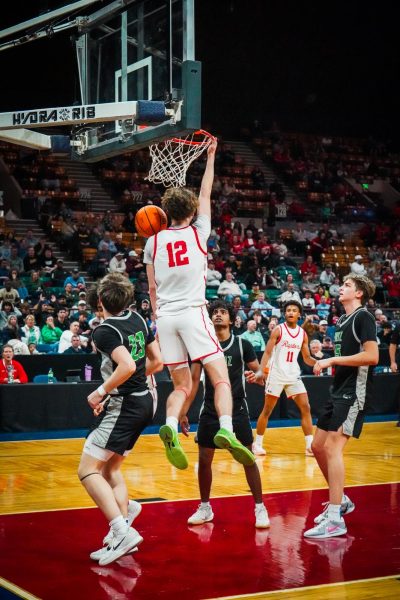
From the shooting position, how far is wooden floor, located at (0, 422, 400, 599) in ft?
29.0

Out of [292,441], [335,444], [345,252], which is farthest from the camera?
[345,252]

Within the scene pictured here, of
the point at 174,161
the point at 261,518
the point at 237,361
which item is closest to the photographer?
the point at 261,518

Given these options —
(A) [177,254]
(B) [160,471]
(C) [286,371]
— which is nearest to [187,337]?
(A) [177,254]

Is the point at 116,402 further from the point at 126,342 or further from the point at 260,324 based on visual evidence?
the point at 260,324

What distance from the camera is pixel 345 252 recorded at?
1001 inches

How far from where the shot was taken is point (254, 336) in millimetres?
16938

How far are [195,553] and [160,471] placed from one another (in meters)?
4.07

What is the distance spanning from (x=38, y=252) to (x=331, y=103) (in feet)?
52.1

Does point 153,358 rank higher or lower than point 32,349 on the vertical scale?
higher

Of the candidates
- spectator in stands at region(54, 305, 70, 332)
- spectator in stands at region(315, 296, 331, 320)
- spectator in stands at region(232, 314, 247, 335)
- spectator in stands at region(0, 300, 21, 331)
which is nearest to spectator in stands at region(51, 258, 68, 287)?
spectator in stands at region(54, 305, 70, 332)

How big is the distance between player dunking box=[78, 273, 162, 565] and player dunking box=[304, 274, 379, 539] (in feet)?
5.02

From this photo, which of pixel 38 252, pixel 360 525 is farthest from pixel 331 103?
pixel 360 525

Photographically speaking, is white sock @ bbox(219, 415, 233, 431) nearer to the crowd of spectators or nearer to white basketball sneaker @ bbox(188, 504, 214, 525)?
white basketball sneaker @ bbox(188, 504, 214, 525)

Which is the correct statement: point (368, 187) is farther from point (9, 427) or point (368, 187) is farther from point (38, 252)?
point (9, 427)
